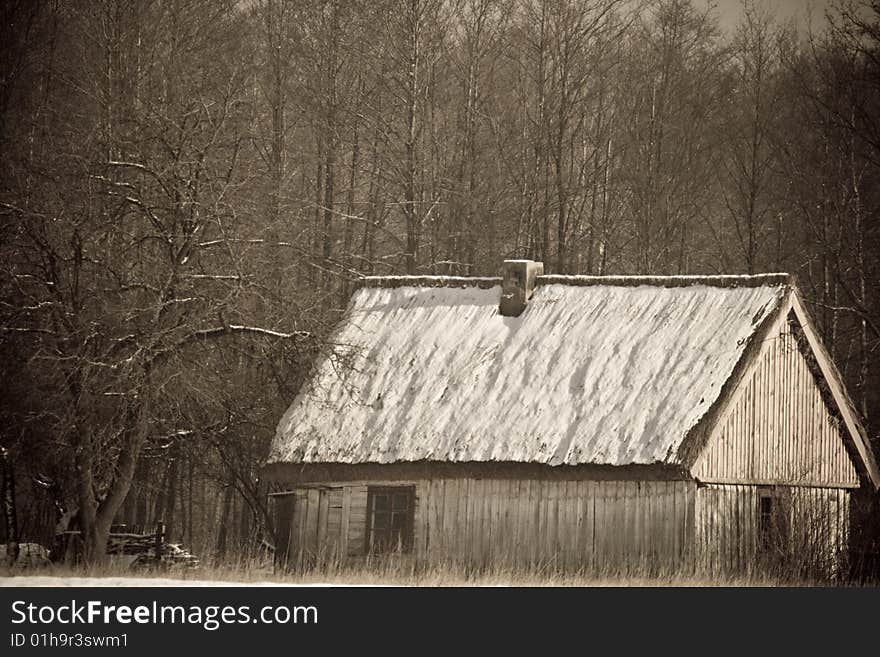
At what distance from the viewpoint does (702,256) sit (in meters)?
A: 51.7

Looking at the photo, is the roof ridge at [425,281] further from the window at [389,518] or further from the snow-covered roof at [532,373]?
the window at [389,518]

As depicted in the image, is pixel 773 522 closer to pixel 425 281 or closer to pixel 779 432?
pixel 779 432

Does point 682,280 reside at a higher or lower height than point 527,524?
higher

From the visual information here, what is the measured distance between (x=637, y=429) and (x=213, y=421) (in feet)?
36.5

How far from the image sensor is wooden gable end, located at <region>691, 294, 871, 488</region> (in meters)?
31.1

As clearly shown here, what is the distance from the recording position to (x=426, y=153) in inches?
1939

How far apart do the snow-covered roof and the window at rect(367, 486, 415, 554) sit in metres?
0.81

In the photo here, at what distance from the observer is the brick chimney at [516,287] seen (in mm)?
35156

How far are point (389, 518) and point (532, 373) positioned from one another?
3941 mm

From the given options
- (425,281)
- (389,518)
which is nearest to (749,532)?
(389,518)

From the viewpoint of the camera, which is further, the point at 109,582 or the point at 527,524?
the point at 527,524

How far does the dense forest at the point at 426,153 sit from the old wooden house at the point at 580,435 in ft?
7.68

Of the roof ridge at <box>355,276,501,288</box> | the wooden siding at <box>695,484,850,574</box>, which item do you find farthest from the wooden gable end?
the roof ridge at <box>355,276,501,288</box>
